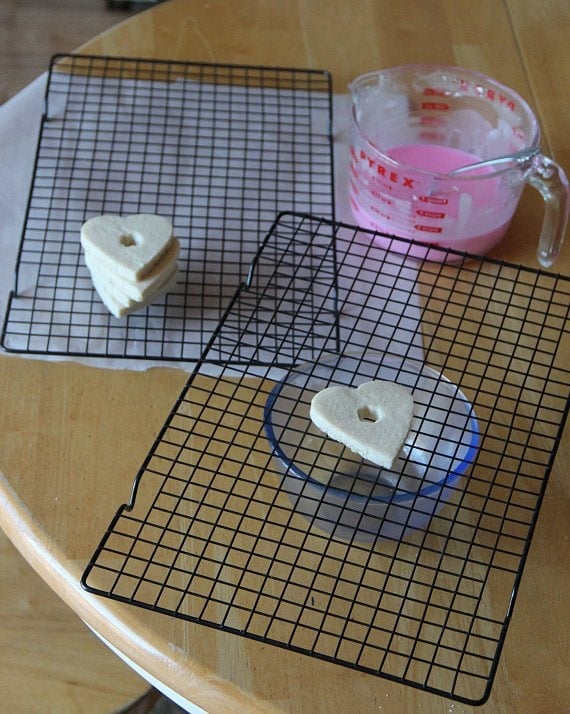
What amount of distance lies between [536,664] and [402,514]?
0.48 feet

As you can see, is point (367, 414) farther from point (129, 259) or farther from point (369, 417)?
point (129, 259)

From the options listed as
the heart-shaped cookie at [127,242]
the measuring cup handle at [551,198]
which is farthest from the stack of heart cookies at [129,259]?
the measuring cup handle at [551,198]

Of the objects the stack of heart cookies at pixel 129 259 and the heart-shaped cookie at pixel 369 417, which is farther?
the stack of heart cookies at pixel 129 259

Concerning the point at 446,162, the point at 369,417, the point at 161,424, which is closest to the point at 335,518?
the point at 369,417

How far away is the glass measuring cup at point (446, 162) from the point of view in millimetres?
952

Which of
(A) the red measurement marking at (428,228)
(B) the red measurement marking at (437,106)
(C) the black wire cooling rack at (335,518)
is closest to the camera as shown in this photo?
(C) the black wire cooling rack at (335,518)

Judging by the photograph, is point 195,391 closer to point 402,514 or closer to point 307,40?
point 402,514

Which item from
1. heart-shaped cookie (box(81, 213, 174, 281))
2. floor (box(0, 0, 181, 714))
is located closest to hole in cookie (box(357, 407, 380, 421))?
heart-shaped cookie (box(81, 213, 174, 281))

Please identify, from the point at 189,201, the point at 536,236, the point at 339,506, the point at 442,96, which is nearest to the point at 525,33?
the point at 442,96

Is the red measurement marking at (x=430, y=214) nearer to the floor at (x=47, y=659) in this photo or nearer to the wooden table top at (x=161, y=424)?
the wooden table top at (x=161, y=424)

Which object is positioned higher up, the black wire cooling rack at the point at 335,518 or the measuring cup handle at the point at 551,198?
the measuring cup handle at the point at 551,198

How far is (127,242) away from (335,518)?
1.20 feet

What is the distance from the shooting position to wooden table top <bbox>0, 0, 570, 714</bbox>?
670mm

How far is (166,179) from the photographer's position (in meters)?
1.09
